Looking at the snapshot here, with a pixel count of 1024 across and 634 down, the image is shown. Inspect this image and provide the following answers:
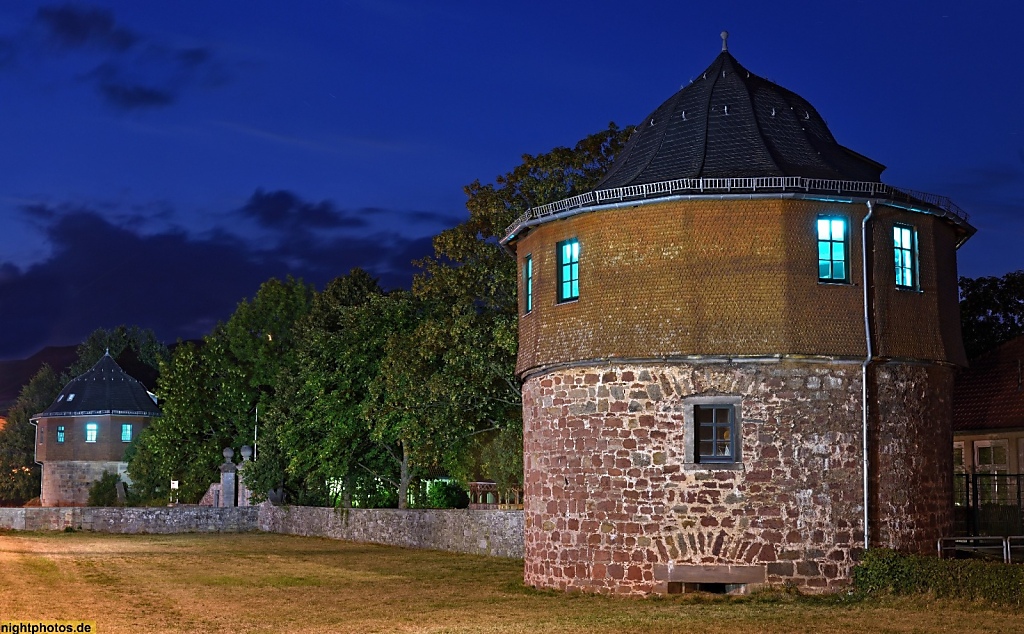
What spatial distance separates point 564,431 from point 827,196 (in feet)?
21.1

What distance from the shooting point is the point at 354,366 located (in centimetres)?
4688

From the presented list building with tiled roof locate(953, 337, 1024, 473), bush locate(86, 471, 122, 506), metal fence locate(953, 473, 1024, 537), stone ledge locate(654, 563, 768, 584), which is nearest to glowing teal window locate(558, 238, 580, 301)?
stone ledge locate(654, 563, 768, 584)

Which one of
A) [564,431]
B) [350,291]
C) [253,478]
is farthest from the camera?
[350,291]

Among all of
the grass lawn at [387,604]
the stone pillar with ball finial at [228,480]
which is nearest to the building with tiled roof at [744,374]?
the grass lawn at [387,604]

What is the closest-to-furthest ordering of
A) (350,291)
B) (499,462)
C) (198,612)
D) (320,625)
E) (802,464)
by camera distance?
(320,625)
(198,612)
(802,464)
(499,462)
(350,291)

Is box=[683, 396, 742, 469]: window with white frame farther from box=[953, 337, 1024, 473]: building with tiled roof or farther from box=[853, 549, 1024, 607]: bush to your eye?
box=[953, 337, 1024, 473]: building with tiled roof

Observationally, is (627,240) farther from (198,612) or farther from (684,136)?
(198,612)

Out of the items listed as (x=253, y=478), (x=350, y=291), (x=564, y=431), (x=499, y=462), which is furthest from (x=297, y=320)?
(x=564, y=431)

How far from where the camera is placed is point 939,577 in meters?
21.0

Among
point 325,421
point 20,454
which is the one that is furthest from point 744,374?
point 20,454

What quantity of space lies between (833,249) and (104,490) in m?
59.7

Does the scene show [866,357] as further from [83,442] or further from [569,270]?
[83,442]

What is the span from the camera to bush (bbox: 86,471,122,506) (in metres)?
73.8

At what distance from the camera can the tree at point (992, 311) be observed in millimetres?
40406
